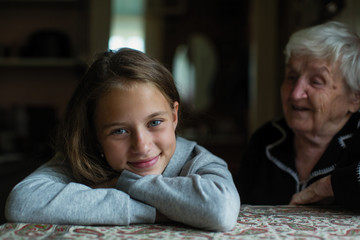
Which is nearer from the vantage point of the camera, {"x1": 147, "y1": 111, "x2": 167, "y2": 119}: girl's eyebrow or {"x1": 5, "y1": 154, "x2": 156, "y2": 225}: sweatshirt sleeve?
{"x1": 5, "y1": 154, "x2": 156, "y2": 225}: sweatshirt sleeve

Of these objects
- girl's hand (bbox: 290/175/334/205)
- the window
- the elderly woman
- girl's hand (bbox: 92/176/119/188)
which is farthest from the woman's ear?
the window

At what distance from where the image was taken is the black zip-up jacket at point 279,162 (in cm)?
136

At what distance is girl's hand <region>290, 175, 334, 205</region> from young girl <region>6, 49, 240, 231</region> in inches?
13.0

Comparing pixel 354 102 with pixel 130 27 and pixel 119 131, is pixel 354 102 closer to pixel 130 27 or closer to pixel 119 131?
pixel 119 131

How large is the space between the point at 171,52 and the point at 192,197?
3657 mm

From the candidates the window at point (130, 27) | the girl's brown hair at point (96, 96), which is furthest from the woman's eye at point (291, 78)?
the window at point (130, 27)

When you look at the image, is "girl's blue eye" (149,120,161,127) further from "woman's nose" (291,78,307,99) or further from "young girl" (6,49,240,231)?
"woman's nose" (291,78,307,99)

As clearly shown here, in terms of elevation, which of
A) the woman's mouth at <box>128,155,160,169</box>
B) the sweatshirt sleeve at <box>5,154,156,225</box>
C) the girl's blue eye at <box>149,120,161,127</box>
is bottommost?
the sweatshirt sleeve at <box>5,154,156,225</box>

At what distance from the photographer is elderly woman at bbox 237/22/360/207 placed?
1.37 meters

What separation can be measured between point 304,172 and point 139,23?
3.40 metres

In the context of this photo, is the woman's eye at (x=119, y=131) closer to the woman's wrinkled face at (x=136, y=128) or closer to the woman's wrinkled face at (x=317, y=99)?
the woman's wrinkled face at (x=136, y=128)

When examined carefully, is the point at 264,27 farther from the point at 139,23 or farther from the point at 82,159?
the point at 82,159

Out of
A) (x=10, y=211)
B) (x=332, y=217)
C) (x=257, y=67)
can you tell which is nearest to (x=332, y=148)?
(x=332, y=217)

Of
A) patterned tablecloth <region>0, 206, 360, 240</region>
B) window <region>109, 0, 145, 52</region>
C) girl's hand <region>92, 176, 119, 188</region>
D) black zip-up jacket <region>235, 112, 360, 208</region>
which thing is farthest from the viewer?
window <region>109, 0, 145, 52</region>
